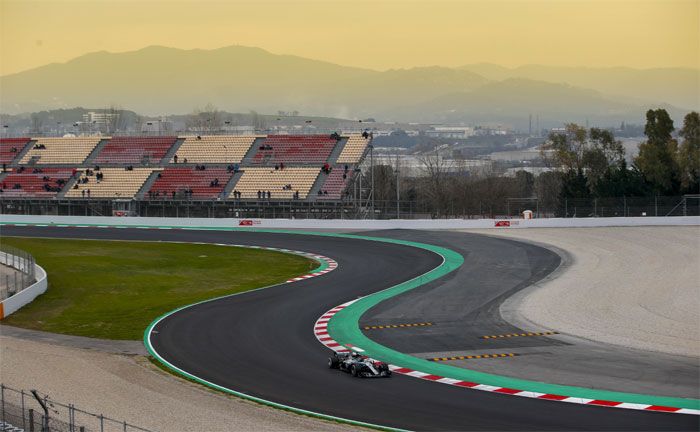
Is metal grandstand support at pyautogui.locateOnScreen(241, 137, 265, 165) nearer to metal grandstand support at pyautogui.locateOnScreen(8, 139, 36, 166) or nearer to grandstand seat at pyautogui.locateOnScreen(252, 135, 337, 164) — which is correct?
grandstand seat at pyautogui.locateOnScreen(252, 135, 337, 164)

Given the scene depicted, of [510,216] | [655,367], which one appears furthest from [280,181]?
[655,367]

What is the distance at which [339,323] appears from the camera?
33.4 m

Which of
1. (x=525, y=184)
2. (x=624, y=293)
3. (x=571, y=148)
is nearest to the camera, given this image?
(x=624, y=293)

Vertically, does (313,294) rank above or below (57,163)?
below

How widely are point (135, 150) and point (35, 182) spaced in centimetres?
1005

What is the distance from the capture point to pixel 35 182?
84.8 meters

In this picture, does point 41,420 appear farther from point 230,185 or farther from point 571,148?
point 571,148

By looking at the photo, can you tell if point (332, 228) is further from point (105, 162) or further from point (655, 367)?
point (655, 367)

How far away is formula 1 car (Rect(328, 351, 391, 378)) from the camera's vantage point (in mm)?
25219

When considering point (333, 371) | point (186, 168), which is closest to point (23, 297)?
point (333, 371)

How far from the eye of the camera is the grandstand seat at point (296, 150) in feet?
266

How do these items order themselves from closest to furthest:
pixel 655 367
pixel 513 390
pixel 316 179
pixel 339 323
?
pixel 513 390 → pixel 655 367 → pixel 339 323 → pixel 316 179

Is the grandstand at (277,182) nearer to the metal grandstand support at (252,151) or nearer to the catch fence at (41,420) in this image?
the metal grandstand support at (252,151)

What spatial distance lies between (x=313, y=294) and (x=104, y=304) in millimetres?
9151
